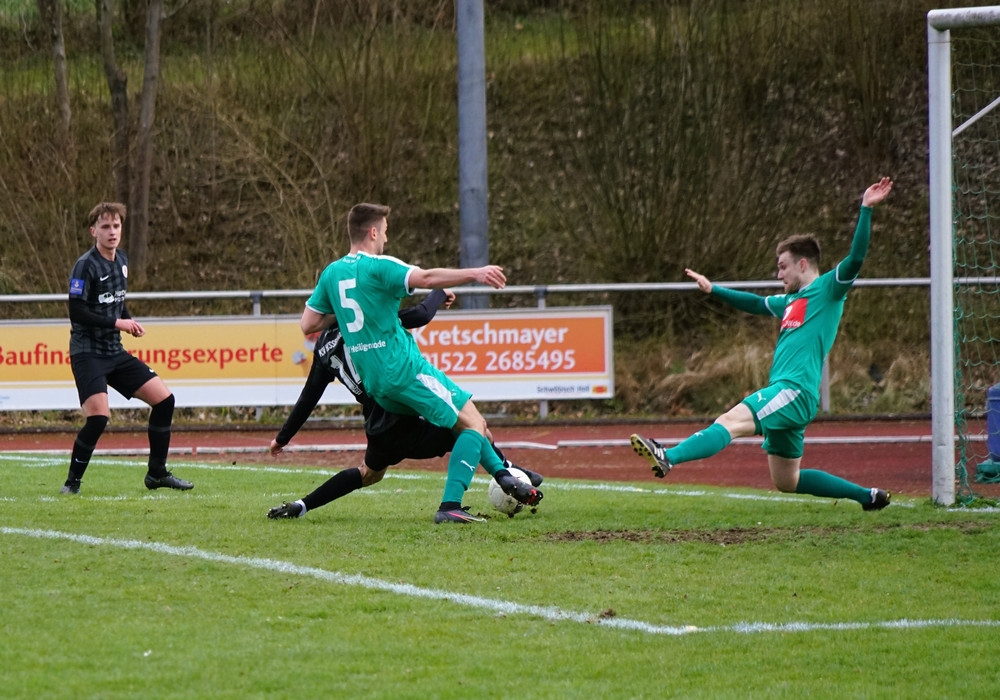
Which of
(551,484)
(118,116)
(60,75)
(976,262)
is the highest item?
(60,75)

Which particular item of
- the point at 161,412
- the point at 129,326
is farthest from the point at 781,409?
the point at 161,412

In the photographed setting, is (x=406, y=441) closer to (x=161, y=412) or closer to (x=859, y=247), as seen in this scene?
(x=859, y=247)

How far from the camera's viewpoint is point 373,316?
760cm

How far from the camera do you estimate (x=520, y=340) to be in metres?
16.1

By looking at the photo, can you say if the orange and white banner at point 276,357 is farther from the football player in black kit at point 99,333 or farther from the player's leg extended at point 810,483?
the player's leg extended at point 810,483

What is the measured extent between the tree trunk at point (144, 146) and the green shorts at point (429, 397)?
16992 millimetres

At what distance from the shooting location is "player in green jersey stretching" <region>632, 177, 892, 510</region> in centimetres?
754

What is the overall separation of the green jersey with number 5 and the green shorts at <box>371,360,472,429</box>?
0.14 feet

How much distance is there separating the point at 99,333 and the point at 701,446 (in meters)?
4.66

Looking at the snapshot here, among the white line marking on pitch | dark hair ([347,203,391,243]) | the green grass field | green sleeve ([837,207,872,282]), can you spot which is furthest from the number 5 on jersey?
green sleeve ([837,207,872,282])

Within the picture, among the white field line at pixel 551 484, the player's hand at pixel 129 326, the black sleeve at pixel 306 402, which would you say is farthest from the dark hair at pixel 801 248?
the player's hand at pixel 129 326

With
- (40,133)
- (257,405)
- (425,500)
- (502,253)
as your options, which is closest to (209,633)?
(425,500)

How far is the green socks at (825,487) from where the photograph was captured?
26.2 feet

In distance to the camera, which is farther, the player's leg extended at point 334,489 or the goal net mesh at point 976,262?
the goal net mesh at point 976,262
